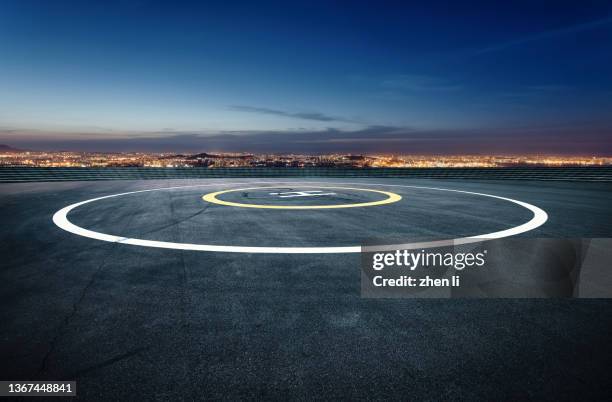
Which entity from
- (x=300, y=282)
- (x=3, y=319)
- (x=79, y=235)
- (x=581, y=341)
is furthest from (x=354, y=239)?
(x=79, y=235)

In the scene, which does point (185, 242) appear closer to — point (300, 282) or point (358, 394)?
point (300, 282)

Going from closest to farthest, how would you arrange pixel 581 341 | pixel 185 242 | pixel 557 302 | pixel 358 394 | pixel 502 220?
pixel 358 394
pixel 581 341
pixel 557 302
pixel 185 242
pixel 502 220

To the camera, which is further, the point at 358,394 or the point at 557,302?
the point at 557,302

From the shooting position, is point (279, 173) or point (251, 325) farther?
point (279, 173)

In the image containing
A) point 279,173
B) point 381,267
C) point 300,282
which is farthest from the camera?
point 279,173

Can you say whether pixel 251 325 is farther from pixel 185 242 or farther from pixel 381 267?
pixel 185 242

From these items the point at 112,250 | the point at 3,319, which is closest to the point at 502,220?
the point at 112,250
